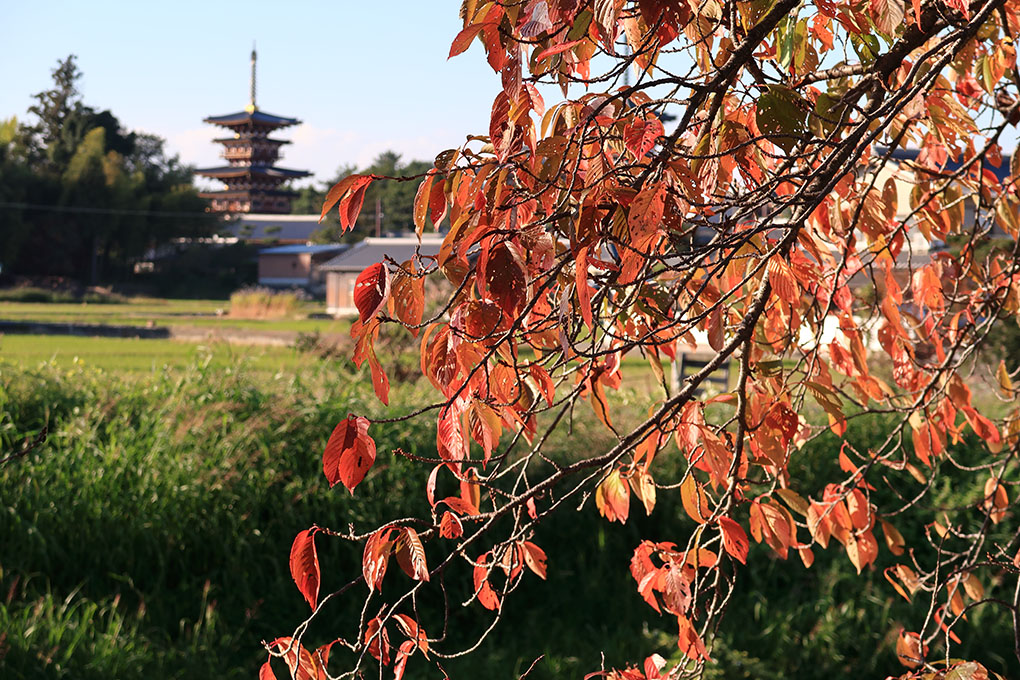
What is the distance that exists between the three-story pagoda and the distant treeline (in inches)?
465

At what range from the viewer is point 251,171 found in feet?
164

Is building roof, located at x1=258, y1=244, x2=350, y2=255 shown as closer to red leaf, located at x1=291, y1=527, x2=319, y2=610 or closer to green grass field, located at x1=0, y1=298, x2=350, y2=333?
green grass field, located at x1=0, y1=298, x2=350, y2=333

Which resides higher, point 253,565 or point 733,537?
Result: point 733,537

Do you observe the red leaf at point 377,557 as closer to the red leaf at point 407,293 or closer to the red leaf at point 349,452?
the red leaf at point 349,452

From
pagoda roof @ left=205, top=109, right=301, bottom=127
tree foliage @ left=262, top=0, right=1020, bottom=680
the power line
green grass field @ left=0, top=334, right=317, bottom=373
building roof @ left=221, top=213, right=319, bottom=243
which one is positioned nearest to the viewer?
tree foliage @ left=262, top=0, right=1020, bottom=680

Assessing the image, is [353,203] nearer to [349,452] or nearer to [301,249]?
[349,452]

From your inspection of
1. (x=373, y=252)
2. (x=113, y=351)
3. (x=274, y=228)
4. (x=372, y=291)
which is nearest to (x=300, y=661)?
(x=372, y=291)

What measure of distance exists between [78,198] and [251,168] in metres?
16.8

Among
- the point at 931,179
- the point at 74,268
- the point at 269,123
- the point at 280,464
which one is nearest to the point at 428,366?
the point at 931,179

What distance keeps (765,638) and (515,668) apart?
115cm

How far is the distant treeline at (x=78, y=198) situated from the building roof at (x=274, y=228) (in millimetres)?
5990

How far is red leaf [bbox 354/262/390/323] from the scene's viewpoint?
889mm

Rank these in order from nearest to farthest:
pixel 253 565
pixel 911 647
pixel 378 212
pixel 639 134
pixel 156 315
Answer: pixel 639 134, pixel 911 647, pixel 253 565, pixel 156 315, pixel 378 212

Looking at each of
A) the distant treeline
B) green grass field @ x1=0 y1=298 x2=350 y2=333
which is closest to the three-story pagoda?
the distant treeline
